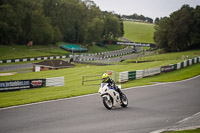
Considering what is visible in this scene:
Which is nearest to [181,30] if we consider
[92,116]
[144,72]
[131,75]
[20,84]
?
[144,72]

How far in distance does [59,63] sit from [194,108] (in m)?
42.9

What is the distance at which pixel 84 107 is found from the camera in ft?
48.8

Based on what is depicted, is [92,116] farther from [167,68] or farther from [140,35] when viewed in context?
[140,35]

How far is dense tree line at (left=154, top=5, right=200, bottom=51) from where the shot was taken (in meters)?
83.7

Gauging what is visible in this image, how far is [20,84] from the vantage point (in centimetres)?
2862

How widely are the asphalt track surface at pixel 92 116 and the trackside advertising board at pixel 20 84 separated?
12.8 metres

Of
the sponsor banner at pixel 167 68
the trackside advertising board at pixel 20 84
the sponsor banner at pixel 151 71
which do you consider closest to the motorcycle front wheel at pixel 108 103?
the trackside advertising board at pixel 20 84

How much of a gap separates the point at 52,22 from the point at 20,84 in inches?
3154

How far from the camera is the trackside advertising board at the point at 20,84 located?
27539 millimetres

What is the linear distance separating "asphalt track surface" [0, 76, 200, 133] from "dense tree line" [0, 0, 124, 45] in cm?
6329

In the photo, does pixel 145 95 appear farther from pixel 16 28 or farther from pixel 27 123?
pixel 16 28

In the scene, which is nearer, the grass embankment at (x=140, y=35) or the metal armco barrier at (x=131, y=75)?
the metal armco barrier at (x=131, y=75)

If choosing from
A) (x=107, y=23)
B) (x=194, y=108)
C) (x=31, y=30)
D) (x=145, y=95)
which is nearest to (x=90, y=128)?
(x=194, y=108)

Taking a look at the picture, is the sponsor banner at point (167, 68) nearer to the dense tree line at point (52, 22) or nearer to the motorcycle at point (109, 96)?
the motorcycle at point (109, 96)
